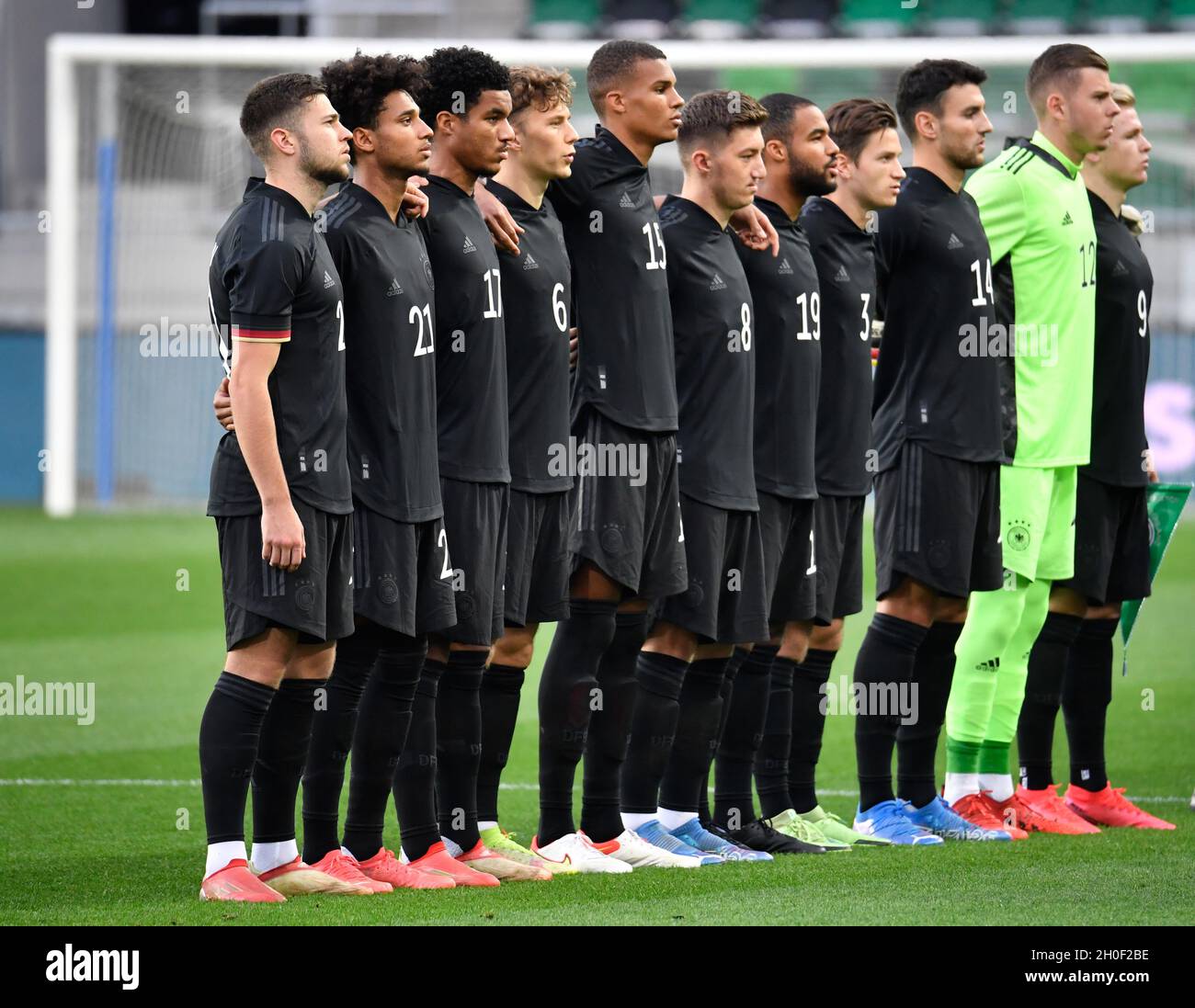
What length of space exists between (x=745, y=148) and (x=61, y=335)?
1478 cm

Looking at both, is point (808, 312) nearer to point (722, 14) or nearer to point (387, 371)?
point (387, 371)

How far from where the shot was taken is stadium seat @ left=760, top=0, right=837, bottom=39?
25.5 m

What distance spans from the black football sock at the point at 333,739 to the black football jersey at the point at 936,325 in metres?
2.19

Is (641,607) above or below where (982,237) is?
below

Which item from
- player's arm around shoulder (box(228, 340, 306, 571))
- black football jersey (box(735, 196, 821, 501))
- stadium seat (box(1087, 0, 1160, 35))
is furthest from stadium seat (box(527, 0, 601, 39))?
player's arm around shoulder (box(228, 340, 306, 571))

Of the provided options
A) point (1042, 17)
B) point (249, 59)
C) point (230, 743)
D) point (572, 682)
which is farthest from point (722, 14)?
point (230, 743)

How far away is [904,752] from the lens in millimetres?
6652

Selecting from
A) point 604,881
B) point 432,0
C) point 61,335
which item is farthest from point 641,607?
point 432,0

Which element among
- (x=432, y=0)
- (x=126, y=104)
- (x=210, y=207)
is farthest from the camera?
(x=432, y=0)

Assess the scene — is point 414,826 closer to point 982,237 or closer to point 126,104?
point 982,237

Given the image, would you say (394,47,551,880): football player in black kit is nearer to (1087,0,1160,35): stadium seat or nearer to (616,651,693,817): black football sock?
(616,651,693,817): black football sock

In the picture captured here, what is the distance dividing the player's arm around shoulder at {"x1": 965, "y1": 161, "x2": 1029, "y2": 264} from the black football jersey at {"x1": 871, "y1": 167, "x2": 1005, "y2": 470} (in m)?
0.09

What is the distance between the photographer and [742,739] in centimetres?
629

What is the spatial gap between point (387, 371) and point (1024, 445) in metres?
2.52
